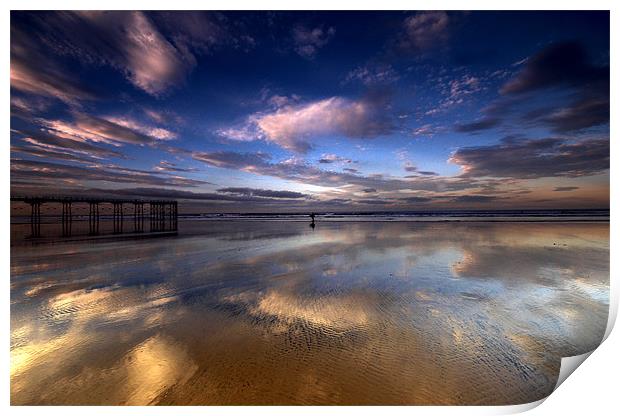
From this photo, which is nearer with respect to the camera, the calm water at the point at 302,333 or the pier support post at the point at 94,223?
the calm water at the point at 302,333

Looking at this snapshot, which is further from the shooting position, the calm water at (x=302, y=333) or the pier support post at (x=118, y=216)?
the pier support post at (x=118, y=216)

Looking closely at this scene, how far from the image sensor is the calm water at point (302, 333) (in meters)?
3.23

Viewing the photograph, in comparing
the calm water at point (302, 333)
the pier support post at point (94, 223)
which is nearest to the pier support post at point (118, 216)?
the pier support post at point (94, 223)

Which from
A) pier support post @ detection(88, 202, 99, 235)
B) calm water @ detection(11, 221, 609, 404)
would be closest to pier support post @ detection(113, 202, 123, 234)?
pier support post @ detection(88, 202, 99, 235)

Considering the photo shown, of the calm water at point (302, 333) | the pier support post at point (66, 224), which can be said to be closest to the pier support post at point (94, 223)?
the pier support post at point (66, 224)

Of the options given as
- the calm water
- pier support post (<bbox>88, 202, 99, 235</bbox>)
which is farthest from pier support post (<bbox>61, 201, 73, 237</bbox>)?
the calm water

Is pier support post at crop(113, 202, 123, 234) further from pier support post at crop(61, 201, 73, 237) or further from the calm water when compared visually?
the calm water

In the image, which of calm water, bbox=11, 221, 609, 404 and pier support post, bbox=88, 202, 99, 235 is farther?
pier support post, bbox=88, 202, 99, 235

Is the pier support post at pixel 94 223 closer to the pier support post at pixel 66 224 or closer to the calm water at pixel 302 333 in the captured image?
the pier support post at pixel 66 224

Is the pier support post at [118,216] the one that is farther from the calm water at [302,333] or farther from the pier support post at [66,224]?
the calm water at [302,333]

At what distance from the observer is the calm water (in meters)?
3.23

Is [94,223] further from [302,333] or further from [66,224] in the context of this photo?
[302,333]

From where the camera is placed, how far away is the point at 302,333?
14.3 ft
